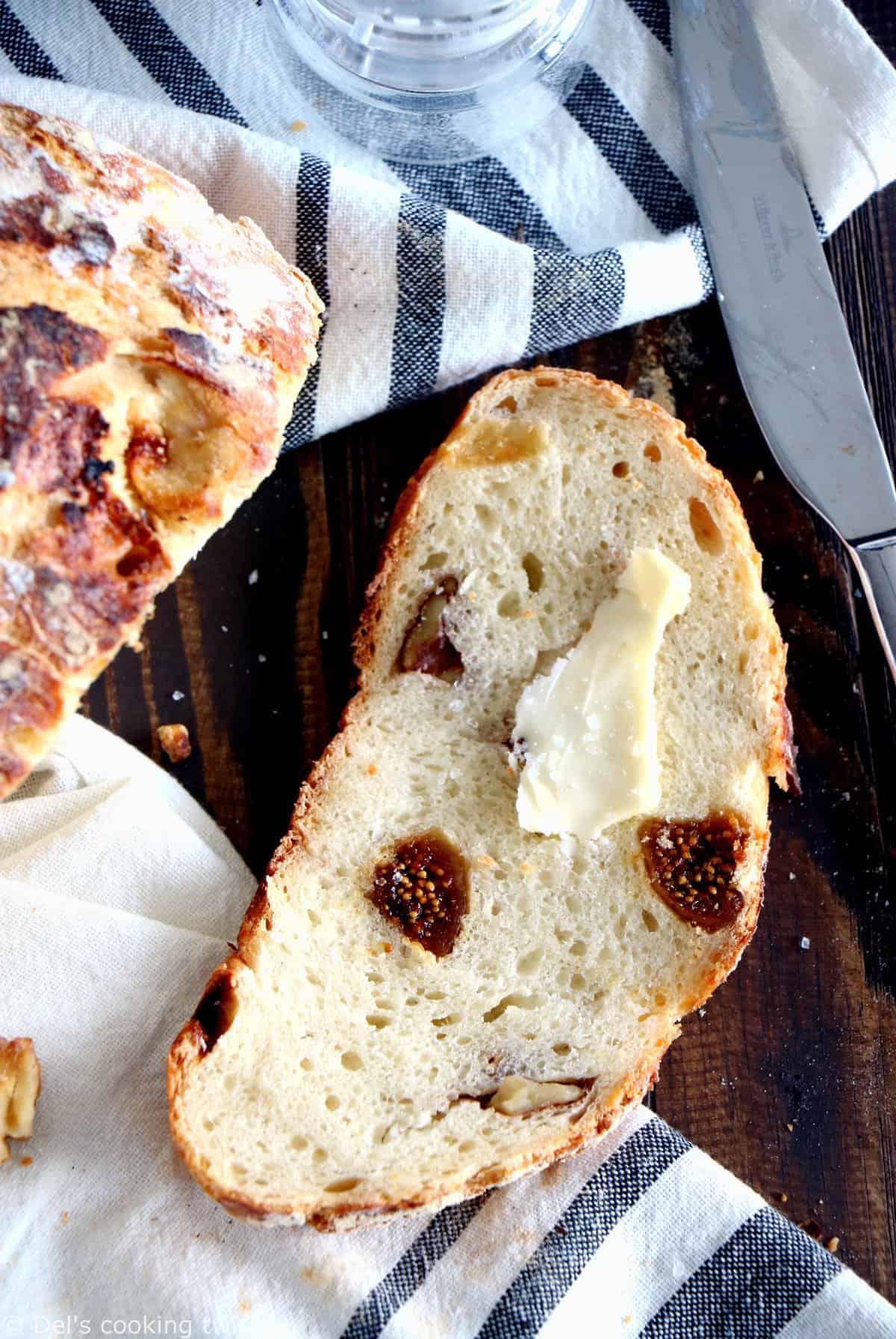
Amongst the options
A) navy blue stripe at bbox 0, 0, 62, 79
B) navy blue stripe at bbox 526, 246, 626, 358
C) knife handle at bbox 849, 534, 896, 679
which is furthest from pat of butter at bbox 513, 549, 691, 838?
navy blue stripe at bbox 0, 0, 62, 79

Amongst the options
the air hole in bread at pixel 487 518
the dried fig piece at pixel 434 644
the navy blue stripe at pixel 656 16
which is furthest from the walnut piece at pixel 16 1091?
the navy blue stripe at pixel 656 16

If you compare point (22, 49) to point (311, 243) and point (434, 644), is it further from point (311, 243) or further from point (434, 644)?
point (434, 644)

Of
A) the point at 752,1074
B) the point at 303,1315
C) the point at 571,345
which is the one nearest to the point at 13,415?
the point at 571,345

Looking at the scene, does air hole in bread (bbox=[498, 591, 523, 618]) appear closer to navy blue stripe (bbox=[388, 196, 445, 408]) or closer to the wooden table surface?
the wooden table surface

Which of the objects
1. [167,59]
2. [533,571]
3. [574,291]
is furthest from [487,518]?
[167,59]

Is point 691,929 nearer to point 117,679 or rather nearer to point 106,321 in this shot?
point 117,679

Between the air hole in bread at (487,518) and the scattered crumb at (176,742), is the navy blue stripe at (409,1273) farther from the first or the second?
the air hole in bread at (487,518)
